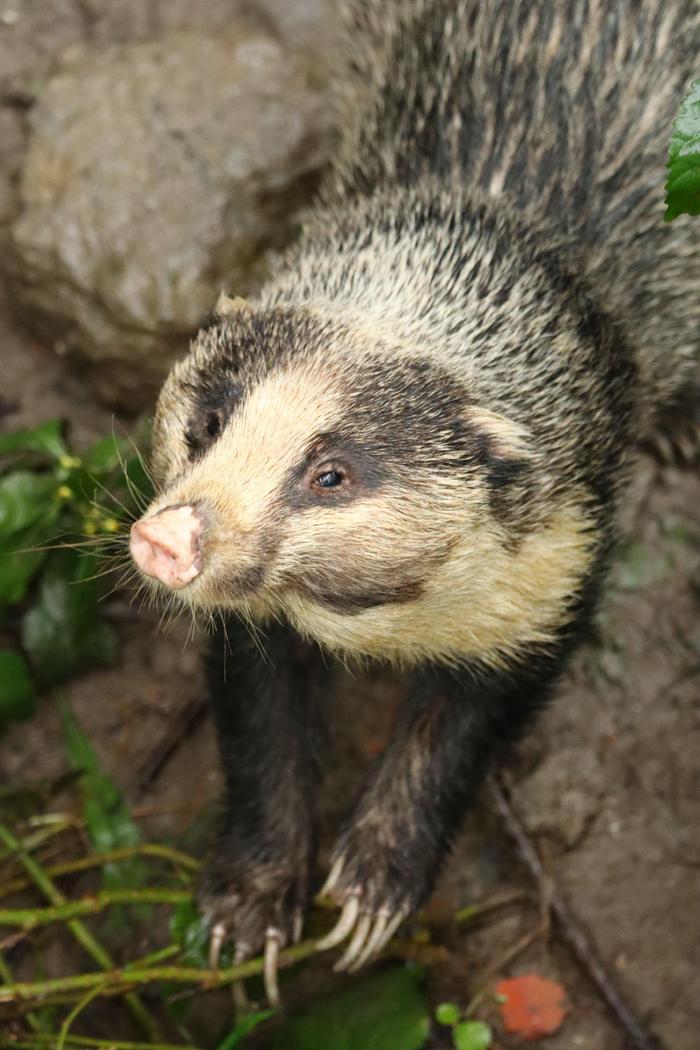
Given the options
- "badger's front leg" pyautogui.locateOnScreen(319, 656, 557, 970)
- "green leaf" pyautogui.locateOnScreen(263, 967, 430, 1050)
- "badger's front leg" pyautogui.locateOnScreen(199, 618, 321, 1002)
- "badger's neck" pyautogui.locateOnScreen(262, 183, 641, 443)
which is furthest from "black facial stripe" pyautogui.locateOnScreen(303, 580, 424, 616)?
"green leaf" pyautogui.locateOnScreen(263, 967, 430, 1050)

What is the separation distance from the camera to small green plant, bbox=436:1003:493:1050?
4263 millimetres

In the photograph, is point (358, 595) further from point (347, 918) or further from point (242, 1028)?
point (242, 1028)

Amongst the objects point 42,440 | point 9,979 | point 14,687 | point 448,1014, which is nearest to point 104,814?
point 14,687

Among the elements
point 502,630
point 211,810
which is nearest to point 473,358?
point 502,630

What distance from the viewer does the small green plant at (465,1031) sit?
4.26 m

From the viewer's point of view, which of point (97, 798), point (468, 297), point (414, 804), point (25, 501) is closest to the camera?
point (468, 297)

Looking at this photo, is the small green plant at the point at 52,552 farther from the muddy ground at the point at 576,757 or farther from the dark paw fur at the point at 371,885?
the dark paw fur at the point at 371,885

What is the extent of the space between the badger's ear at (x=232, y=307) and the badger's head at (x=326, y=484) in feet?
0.34

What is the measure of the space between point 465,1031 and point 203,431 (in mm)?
2351

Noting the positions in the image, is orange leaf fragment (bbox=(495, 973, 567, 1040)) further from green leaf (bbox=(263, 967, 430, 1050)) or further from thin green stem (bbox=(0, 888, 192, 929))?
thin green stem (bbox=(0, 888, 192, 929))

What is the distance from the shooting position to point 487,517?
3455mm

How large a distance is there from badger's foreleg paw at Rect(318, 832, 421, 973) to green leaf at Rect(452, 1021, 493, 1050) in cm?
42

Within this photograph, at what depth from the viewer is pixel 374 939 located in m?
4.26

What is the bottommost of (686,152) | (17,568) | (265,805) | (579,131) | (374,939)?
(374,939)
